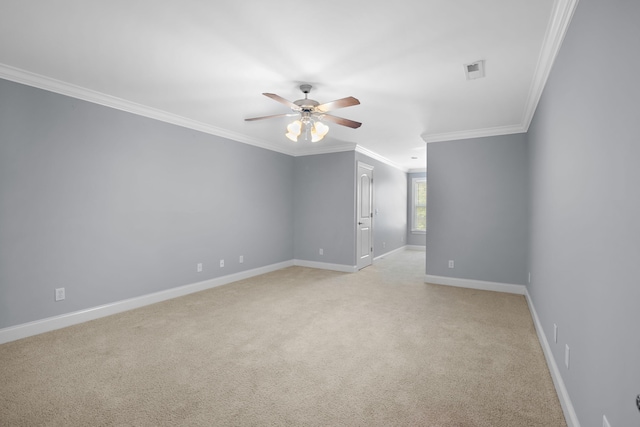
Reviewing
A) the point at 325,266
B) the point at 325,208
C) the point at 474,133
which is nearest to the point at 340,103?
the point at 474,133

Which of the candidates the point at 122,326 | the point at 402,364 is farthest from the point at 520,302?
the point at 122,326

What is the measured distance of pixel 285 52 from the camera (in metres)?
2.52

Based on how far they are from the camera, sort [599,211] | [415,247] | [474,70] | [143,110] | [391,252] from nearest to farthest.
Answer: [599,211], [474,70], [143,110], [391,252], [415,247]

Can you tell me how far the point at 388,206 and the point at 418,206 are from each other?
1.79 meters

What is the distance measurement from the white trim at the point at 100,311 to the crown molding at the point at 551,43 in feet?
15.7

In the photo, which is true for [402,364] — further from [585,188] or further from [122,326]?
[122,326]

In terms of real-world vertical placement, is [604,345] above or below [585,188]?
below

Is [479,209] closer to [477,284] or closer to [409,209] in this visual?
[477,284]

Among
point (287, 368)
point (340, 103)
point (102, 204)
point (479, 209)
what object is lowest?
point (287, 368)

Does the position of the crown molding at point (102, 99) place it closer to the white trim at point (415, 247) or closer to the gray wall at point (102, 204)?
Result: the gray wall at point (102, 204)

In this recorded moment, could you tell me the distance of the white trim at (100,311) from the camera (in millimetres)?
2949

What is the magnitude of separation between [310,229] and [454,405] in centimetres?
473

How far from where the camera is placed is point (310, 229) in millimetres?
6516

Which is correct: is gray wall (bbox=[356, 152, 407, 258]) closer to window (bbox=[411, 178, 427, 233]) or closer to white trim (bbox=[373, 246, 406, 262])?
white trim (bbox=[373, 246, 406, 262])
